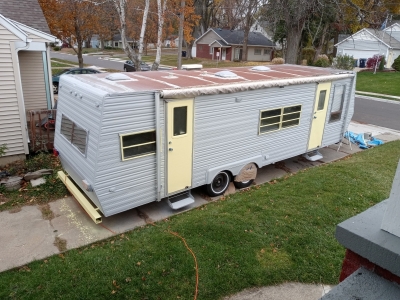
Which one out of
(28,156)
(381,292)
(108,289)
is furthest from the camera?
(28,156)

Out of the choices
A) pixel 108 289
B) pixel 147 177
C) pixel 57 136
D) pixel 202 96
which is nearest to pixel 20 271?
pixel 108 289

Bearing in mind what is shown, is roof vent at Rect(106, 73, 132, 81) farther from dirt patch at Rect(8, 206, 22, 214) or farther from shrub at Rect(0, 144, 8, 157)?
shrub at Rect(0, 144, 8, 157)

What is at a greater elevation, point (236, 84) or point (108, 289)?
point (236, 84)

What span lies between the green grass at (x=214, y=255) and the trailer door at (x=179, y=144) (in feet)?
2.49

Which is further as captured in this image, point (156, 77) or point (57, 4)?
point (57, 4)

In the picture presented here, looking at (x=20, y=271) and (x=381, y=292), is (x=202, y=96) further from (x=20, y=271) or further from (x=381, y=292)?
(x=381, y=292)

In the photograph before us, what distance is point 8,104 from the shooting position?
880cm

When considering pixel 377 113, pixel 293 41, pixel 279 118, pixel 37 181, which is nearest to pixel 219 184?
pixel 279 118

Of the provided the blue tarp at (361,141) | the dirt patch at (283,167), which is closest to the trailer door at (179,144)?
the dirt patch at (283,167)

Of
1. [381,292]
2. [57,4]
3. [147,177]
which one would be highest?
[57,4]

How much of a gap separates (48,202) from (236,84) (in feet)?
16.5

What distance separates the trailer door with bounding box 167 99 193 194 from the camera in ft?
21.6

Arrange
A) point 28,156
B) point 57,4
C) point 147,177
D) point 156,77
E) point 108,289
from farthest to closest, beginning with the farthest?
point 57,4
point 28,156
point 156,77
point 147,177
point 108,289

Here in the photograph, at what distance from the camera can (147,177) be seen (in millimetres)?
6574
